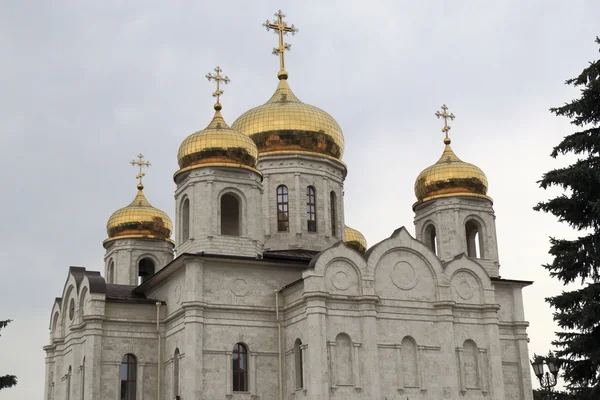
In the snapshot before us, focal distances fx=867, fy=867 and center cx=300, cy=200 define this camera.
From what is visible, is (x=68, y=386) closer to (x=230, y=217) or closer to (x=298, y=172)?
(x=230, y=217)

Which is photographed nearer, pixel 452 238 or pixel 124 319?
pixel 124 319

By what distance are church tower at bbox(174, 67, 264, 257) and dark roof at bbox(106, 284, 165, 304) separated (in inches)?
72.5

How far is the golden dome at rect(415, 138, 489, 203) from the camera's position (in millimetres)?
30186

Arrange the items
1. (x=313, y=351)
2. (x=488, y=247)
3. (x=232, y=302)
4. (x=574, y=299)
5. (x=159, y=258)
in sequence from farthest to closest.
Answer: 1. (x=159, y=258)
2. (x=488, y=247)
3. (x=232, y=302)
4. (x=313, y=351)
5. (x=574, y=299)

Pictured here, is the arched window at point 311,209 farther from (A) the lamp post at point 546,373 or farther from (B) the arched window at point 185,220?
(A) the lamp post at point 546,373

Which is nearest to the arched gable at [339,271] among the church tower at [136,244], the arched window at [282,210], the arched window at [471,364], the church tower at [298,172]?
the arched window at [471,364]

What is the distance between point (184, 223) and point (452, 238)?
930 centimetres

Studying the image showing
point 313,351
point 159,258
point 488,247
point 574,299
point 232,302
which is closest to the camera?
point 574,299

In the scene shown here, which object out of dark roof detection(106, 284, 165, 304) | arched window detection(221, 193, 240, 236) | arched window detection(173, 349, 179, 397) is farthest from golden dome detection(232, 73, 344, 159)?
arched window detection(173, 349, 179, 397)

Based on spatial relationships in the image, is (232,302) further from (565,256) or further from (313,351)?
(565,256)

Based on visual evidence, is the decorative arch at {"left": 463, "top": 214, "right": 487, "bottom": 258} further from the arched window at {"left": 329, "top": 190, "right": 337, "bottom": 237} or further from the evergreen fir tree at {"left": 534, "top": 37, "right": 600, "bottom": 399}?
the evergreen fir tree at {"left": 534, "top": 37, "right": 600, "bottom": 399}

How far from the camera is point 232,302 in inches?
945

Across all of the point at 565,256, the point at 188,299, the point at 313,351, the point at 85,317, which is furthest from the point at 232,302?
the point at 565,256

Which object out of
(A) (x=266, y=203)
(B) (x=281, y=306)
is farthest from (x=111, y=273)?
(B) (x=281, y=306)
